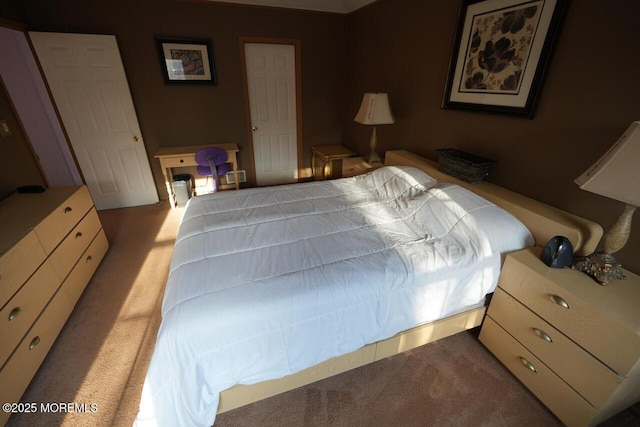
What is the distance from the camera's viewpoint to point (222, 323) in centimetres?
115

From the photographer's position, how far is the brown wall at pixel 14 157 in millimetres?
2094

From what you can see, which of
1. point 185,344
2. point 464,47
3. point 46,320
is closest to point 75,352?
point 46,320

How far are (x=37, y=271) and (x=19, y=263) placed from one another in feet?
0.49

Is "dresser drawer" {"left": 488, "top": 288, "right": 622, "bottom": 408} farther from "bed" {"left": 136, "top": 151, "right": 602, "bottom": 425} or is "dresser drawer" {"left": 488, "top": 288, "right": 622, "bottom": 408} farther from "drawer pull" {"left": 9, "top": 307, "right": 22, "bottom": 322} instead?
"drawer pull" {"left": 9, "top": 307, "right": 22, "bottom": 322}

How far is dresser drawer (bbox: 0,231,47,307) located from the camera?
1390mm

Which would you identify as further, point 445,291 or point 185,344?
point 445,291

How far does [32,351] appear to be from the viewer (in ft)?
4.96

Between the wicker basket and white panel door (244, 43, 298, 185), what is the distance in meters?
2.44

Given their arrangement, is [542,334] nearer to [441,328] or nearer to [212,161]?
[441,328]

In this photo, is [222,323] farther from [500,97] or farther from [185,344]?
[500,97]

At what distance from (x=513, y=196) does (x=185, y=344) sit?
203 cm

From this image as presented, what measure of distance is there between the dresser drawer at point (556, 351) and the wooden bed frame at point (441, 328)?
6.9 inches

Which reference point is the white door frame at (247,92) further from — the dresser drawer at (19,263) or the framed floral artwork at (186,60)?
the dresser drawer at (19,263)

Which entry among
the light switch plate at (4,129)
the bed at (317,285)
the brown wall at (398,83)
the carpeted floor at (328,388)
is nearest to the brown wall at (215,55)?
the brown wall at (398,83)
